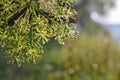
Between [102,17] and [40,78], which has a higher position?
[40,78]

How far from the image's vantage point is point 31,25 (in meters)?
1.20

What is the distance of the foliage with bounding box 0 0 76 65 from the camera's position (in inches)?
47.1

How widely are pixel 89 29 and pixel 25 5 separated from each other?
8.33m

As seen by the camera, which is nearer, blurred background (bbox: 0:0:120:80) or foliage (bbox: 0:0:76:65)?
foliage (bbox: 0:0:76:65)

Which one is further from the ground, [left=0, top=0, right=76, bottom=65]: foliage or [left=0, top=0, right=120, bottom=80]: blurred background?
[left=0, top=0, right=76, bottom=65]: foliage

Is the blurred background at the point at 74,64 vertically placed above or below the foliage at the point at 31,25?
below

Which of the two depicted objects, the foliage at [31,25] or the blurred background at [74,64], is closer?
the foliage at [31,25]

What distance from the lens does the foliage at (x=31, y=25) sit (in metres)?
1.20

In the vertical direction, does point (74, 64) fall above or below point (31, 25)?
below

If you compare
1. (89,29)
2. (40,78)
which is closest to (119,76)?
(40,78)

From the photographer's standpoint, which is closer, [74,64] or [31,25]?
[31,25]

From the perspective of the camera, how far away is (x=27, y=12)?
1209mm

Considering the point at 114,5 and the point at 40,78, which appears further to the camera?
the point at 114,5

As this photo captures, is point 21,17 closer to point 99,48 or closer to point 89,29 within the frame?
point 99,48
